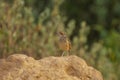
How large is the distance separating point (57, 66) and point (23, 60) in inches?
10.8

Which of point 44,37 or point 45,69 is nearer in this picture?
point 45,69

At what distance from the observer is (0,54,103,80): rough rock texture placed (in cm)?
433

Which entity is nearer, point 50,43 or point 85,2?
point 50,43

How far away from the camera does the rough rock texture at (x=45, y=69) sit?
433 centimetres

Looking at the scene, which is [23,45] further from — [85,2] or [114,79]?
[85,2]

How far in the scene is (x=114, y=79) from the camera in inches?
307

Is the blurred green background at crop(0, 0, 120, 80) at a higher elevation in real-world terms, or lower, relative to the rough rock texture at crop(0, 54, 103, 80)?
higher

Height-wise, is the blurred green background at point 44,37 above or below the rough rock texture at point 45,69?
above

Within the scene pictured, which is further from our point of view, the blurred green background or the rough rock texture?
the blurred green background

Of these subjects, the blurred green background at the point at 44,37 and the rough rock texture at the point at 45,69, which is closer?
the rough rock texture at the point at 45,69

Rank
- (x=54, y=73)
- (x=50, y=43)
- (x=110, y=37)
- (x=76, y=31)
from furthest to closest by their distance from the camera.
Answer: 1. (x=76, y=31)
2. (x=110, y=37)
3. (x=50, y=43)
4. (x=54, y=73)

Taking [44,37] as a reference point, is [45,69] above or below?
below

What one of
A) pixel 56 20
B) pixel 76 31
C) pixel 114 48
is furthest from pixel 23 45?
pixel 76 31

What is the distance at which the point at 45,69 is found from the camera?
4.39 metres
